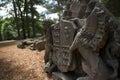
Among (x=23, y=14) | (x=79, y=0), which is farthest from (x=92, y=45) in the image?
(x=23, y=14)

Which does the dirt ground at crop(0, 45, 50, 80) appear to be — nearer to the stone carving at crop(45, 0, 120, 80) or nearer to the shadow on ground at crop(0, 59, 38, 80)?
the shadow on ground at crop(0, 59, 38, 80)

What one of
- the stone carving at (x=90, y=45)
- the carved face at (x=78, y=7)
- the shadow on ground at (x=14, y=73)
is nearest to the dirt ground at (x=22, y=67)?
the shadow on ground at (x=14, y=73)

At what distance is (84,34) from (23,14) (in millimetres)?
17181

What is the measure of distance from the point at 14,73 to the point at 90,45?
2.99 metres

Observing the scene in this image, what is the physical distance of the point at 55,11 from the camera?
17578 millimetres

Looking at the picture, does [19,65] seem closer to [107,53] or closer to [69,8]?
[69,8]

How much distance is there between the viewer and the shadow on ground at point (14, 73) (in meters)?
4.95

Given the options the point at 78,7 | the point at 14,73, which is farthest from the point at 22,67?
the point at 78,7

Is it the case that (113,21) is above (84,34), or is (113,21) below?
above

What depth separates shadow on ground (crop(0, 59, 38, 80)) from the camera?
4.95 meters

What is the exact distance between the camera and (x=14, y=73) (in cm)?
528

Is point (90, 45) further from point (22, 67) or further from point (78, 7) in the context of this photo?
point (22, 67)

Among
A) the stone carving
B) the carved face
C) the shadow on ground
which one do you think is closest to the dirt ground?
the shadow on ground

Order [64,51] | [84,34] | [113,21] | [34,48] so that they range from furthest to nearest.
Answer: [34,48]
[64,51]
[84,34]
[113,21]
